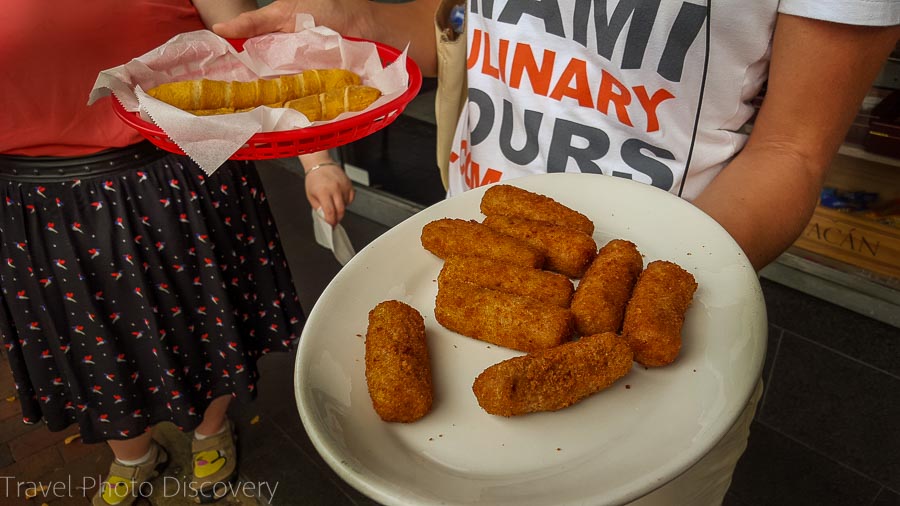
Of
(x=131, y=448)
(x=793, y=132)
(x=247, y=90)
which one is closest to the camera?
(x=793, y=132)

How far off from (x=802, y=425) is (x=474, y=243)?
75.1 inches

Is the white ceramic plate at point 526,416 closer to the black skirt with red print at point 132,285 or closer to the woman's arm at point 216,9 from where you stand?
the black skirt with red print at point 132,285

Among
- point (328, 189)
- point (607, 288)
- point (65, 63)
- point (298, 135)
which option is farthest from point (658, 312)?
point (65, 63)

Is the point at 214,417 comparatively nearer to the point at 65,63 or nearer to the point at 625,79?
the point at 65,63

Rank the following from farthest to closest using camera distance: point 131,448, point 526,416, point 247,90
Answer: point 131,448, point 247,90, point 526,416

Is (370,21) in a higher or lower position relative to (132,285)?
higher

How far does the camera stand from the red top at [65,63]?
1.49 meters

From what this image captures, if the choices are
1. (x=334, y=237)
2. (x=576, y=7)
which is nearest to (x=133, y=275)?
(x=334, y=237)

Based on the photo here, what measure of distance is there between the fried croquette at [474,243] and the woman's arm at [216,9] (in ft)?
3.55

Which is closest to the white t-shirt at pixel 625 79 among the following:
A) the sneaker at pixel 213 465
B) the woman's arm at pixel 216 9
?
the woman's arm at pixel 216 9

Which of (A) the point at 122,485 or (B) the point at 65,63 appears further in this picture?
(A) the point at 122,485

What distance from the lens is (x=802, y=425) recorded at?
96.6 inches

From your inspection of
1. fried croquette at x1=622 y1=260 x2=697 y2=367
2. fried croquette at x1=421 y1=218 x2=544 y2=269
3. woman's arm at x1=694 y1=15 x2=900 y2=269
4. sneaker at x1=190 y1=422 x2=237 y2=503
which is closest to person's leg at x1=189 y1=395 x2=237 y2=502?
sneaker at x1=190 y1=422 x2=237 y2=503

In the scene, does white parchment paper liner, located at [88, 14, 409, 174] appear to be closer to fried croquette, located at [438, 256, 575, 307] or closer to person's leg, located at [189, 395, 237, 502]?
fried croquette, located at [438, 256, 575, 307]
